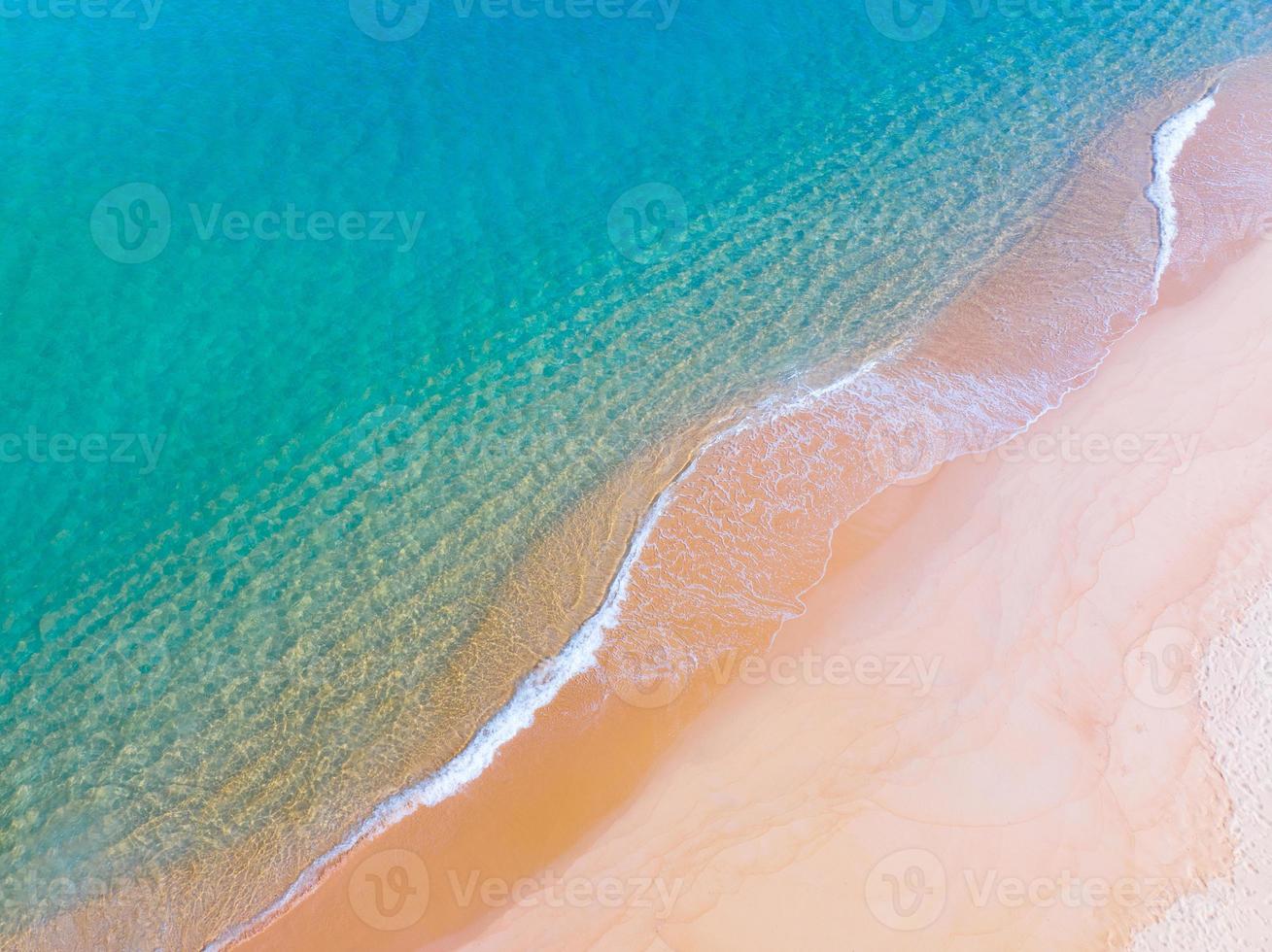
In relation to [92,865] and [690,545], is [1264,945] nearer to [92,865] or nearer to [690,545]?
[690,545]

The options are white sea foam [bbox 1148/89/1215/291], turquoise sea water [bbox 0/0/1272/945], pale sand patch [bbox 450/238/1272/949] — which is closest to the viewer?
pale sand patch [bbox 450/238/1272/949]

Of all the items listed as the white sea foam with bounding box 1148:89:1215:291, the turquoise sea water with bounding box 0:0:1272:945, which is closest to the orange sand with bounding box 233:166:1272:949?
the turquoise sea water with bounding box 0:0:1272:945

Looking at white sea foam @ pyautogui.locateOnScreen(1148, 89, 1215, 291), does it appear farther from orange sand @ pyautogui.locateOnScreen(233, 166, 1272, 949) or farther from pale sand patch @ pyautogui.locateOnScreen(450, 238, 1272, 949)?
orange sand @ pyautogui.locateOnScreen(233, 166, 1272, 949)

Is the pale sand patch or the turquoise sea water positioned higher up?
the turquoise sea water

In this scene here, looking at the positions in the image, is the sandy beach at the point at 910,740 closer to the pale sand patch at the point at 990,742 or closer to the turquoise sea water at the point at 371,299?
the pale sand patch at the point at 990,742

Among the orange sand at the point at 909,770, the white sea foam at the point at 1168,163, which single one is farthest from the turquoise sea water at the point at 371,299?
the orange sand at the point at 909,770

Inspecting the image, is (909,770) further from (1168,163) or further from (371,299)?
(1168,163)
